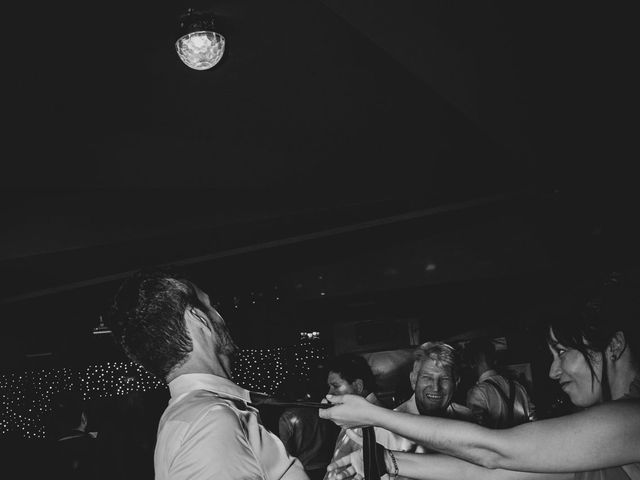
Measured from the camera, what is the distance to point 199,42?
10.1 feet

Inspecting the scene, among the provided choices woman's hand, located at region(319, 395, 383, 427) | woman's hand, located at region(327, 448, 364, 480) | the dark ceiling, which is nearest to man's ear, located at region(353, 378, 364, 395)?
the dark ceiling

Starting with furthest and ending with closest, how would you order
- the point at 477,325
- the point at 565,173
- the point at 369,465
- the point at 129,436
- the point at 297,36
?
the point at 477,325
the point at 565,173
the point at 129,436
the point at 297,36
the point at 369,465

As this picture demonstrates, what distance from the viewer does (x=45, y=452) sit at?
14.2ft

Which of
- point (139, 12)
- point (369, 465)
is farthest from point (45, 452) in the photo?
point (369, 465)

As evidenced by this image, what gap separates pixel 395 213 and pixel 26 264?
3.59m

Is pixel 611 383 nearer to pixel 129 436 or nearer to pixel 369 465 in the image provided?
pixel 369 465

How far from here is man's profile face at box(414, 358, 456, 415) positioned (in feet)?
11.2

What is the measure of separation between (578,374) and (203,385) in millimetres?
1168

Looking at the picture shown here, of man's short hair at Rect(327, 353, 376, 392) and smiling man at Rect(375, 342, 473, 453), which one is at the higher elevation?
man's short hair at Rect(327, 353, 376, 392)

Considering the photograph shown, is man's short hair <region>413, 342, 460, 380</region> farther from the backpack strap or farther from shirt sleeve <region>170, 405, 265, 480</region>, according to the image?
shirt sleeve <region>170, 405, 265, 480</region>

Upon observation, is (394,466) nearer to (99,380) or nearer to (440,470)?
(440,470)

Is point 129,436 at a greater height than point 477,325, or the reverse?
point 477,325

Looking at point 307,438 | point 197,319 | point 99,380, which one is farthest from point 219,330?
point 99,380

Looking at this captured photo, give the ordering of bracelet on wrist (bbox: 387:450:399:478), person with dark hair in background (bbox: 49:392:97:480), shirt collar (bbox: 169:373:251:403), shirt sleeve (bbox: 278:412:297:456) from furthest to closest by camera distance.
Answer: shirt sleeve (bbox: 278:412:297:456) → person with dark hair in background (bbox: 49:392:97:480) → bracelet on wrist (bbox: 387:450:399:478) → shirt collar (bbox: 169:373:251:403)
